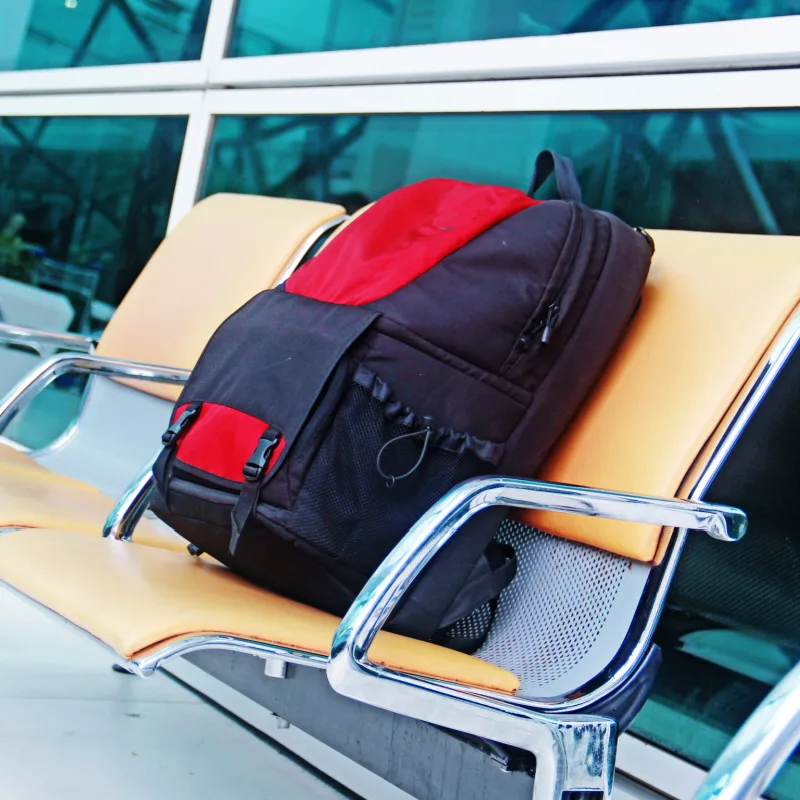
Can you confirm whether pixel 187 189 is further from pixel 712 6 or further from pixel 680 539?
pixel 680 539

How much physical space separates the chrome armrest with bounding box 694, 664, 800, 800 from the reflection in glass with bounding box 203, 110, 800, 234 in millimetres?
1005

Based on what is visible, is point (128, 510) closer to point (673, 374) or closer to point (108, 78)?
point (673, 374)

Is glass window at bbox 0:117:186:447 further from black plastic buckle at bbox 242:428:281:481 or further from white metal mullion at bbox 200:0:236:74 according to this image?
black plastic buckle at bbox 242:428:281:481

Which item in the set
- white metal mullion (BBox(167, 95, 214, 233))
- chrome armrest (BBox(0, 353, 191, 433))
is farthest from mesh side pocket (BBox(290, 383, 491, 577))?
white metal mullion (BBox(167, 95, 214, 233))

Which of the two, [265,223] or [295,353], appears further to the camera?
[265,223]

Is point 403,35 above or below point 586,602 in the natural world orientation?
above

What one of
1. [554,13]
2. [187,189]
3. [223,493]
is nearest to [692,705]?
[223,493]

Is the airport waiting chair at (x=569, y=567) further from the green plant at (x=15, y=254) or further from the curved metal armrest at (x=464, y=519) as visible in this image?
the green plant at (x=15, y=254)

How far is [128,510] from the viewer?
1.23 meters

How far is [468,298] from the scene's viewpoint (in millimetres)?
1047

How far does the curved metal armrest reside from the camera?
0.78 meters

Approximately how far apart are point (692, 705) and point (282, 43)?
1794mm

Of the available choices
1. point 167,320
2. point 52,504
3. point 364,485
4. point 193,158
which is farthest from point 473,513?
point 193,158

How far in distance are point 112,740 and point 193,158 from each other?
153 centimetres
